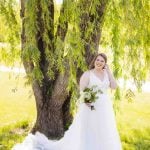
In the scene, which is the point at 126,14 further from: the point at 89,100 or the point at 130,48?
the point at 89,100

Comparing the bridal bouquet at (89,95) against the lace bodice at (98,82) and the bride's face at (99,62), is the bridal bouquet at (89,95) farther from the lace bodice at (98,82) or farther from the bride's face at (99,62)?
the bride's face at (99,62)

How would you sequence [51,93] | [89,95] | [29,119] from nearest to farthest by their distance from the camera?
1. [89,95]
2. [51,93]
3. [29,119]

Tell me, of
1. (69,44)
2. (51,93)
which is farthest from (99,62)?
(51,93)

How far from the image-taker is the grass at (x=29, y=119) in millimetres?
9344

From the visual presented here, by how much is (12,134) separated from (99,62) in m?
3.36

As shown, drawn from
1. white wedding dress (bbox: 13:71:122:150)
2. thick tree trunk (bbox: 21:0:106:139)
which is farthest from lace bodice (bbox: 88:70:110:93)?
thick tree trunk (bbox: 21:0:106:139)

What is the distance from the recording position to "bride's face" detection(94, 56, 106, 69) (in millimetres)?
7098

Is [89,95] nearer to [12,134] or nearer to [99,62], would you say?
[99,62]

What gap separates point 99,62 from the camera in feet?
23.4

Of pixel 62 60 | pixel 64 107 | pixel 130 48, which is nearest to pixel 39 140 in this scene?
pixel 64 107

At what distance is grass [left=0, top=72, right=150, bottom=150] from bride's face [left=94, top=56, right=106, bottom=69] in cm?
147

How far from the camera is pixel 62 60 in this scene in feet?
24.7

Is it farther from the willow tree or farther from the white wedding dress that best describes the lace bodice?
the willow tree

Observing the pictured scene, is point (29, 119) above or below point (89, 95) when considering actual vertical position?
below
